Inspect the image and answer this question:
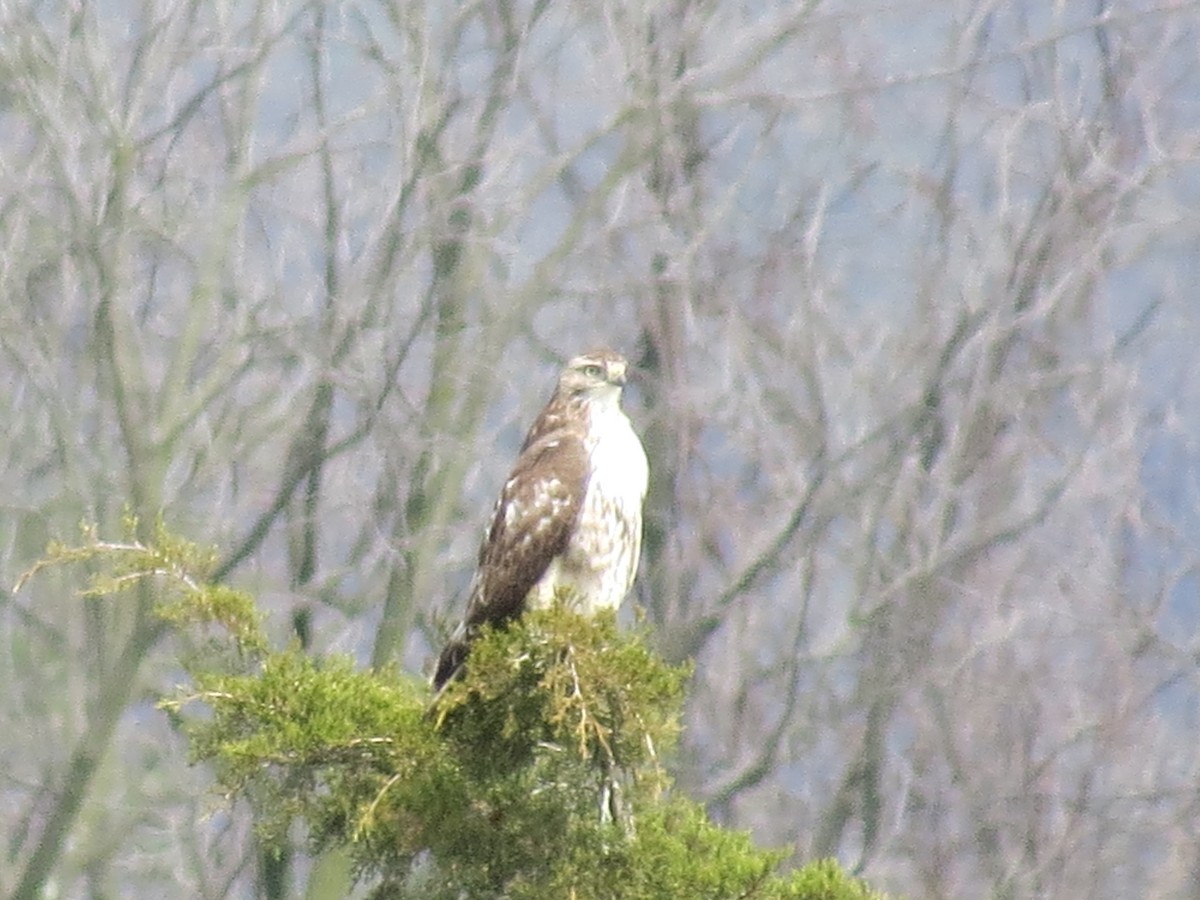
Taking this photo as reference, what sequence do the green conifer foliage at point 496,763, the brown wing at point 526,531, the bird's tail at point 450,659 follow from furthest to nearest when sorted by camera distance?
the brown wing at point 526,531
the bird's tail at point 450,659
the green conifer foliage at point 496,763

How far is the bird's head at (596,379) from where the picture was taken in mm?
5801

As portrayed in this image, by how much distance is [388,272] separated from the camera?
36.2 feet

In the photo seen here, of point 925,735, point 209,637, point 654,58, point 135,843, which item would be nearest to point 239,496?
point 135,843

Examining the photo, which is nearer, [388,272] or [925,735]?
[388,272]

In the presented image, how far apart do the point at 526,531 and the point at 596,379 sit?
63 cm

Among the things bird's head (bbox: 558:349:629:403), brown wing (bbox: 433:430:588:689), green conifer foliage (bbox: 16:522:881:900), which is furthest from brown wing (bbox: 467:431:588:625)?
green conifer foliage (bbox: 16:522:881:900)

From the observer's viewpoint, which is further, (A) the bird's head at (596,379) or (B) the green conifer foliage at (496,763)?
(A) the bird's head at (596,379)

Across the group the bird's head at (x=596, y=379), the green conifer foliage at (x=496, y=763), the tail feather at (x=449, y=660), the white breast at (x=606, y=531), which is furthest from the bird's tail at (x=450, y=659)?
the bird's head at (x=596, y=379)

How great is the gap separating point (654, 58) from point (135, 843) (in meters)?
6.09

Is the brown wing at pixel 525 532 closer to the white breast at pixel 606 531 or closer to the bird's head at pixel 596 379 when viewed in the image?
the white breast at pixel 606 531

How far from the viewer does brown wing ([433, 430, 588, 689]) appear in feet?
17.5

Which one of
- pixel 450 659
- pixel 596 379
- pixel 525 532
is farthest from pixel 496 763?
pixel 596 379

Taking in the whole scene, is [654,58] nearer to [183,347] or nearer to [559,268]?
[559,268]

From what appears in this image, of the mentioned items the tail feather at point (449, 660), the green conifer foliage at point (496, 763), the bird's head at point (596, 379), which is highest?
the bird's head at point (596, 379)
